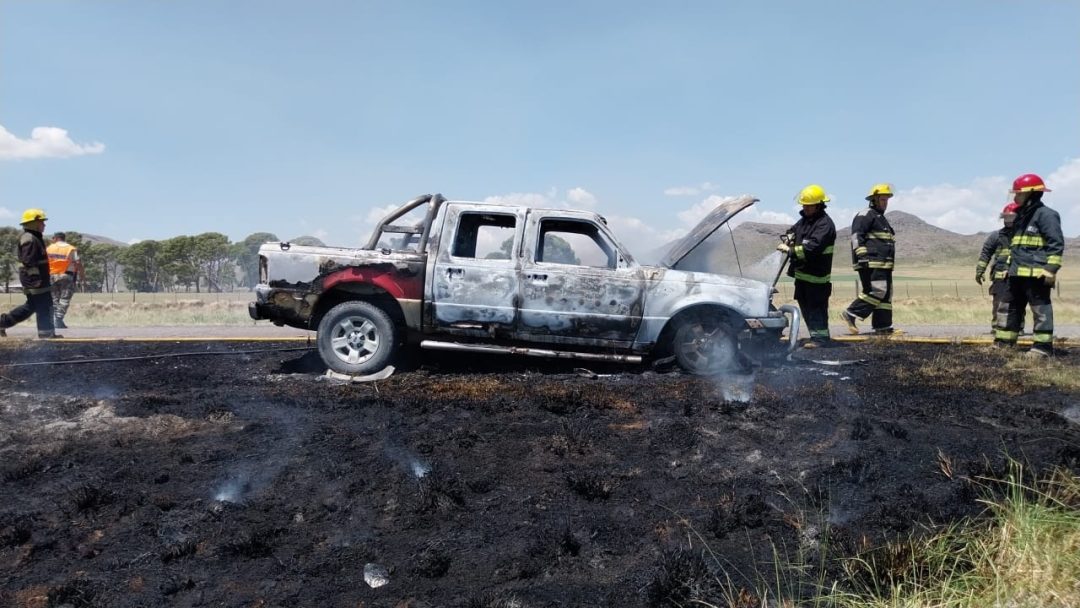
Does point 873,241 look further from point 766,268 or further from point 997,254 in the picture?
A: point 766,268

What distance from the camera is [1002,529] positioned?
335 cm

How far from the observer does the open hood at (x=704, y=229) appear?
24.8 feet

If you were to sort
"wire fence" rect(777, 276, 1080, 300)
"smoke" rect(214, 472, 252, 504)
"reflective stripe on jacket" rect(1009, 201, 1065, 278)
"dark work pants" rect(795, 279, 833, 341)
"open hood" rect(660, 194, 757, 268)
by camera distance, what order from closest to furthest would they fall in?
1. "smoke" rect(214, 472, 252, 504)
2. "open hood" rect(660, 194, 757, 268)
3. "reflective stripe on jacket" rect(1009, 201, 1065, 278)
4. "dark work pants" rect(795, 279, 833, 341)
5. "wire fence" rect(777, 276, 1080, 300)

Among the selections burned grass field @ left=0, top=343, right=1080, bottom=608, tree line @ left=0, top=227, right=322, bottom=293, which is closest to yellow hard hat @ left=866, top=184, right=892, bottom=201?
burned grass field @ left=0, top=343, right=1080, bottom=608

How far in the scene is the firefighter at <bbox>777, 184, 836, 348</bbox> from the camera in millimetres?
9297

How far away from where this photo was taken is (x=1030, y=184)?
841cm

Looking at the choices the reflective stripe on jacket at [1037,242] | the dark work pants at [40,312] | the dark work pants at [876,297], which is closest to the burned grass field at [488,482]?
the reflective stripe on jacket at [1037,242]

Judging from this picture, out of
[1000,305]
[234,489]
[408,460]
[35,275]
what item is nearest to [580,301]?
[408,460]

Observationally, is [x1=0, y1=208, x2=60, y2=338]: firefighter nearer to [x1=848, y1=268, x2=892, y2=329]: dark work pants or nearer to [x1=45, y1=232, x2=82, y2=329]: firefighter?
[x1=45, y1=232, x2=82, y2=329]: firefighter

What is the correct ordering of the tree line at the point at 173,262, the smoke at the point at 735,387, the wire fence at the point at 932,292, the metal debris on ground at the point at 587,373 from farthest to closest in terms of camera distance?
the tree line at the point at 173,262 → the wire fence at the point at 932,292 → the metal debris on ground at the point at 587,373 → the smoke at the point at 735,387

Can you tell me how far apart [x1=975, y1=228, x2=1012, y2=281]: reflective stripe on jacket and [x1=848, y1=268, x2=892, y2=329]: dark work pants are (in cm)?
122

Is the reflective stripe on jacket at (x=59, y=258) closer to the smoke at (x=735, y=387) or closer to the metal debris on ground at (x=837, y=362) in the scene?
the smoke at (x=735, y=387)

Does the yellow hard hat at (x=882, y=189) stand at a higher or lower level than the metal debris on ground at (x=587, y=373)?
higher

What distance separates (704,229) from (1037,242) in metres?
4.18
